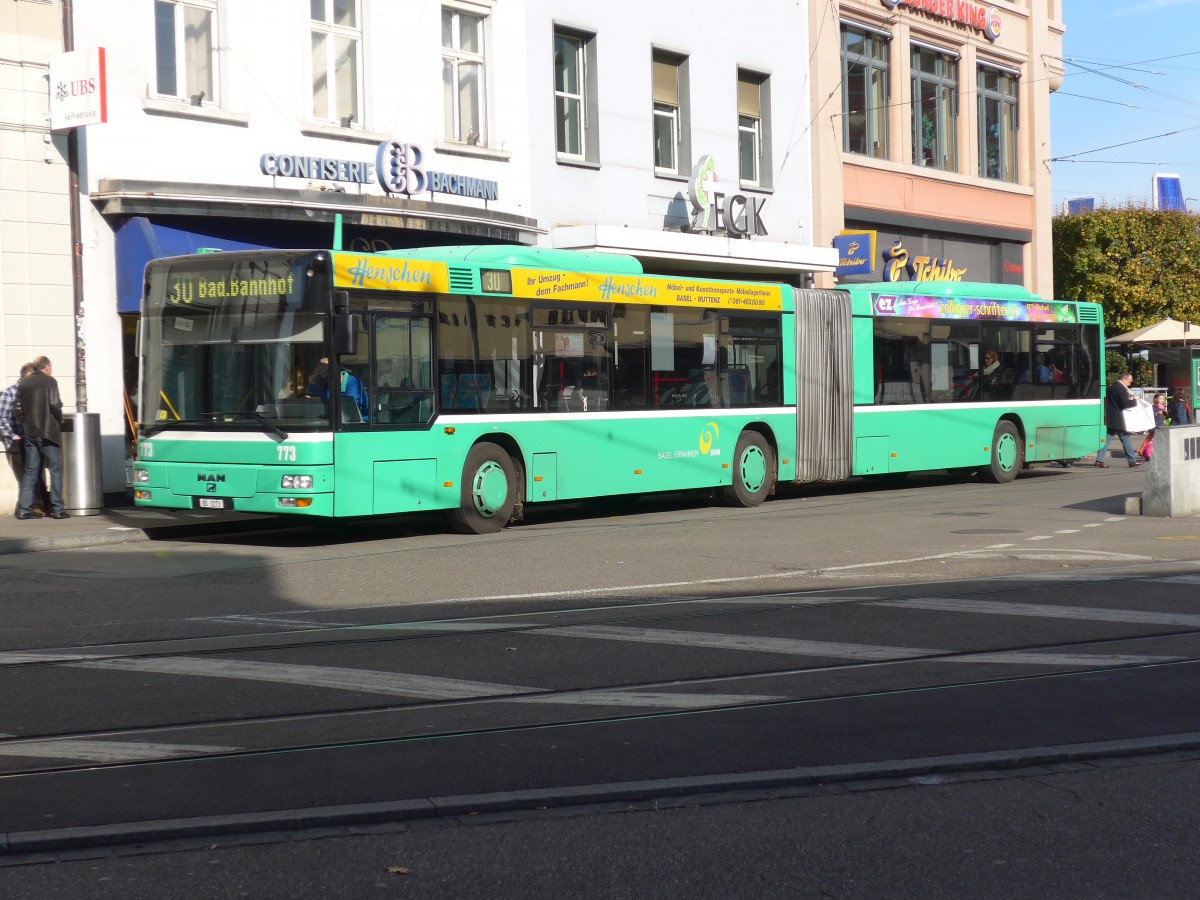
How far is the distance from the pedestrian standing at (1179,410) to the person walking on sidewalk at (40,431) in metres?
22.1

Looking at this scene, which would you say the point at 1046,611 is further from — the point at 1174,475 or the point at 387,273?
the point at 387,273

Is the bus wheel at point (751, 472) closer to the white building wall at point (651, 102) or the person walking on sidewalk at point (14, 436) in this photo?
the white building wall at point (651, 102)

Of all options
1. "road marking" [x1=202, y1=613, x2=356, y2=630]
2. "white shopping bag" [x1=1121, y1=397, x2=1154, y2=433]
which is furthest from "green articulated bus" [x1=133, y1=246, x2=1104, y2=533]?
"white shopping bag" [x1=1121, y1=397, x2=1154, y2=433]

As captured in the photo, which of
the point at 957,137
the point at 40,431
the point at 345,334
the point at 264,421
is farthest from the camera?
the point at 957,137

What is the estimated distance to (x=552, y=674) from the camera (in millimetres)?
7789

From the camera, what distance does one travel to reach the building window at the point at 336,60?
21.0 metres

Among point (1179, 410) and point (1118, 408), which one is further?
point (1179, 410)

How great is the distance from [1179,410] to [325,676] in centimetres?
2665

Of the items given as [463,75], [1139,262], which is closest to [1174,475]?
[463,75]

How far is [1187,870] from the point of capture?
4523 millimetres

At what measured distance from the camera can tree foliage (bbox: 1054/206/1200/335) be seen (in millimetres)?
50031

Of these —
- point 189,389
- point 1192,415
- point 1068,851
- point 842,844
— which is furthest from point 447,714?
point 1192,415

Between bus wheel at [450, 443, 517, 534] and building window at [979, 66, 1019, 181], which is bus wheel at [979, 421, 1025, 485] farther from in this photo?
building window at [979, 66, 1019, 181]

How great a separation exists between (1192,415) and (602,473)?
19774 mm
